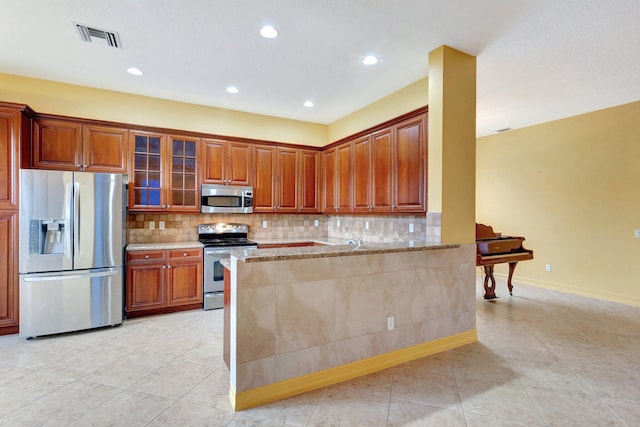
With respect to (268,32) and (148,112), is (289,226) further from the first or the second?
(268,32)

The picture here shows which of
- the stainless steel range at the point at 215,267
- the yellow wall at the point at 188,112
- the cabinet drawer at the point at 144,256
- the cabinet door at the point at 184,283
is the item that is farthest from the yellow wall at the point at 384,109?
the cabinet drawer at the point at 144,256

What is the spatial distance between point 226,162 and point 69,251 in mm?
2174

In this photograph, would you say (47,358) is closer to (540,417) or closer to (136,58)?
(136,58)

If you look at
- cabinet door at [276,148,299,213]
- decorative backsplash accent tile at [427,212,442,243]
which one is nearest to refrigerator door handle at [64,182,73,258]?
cabinet door at [276,148,299,213]

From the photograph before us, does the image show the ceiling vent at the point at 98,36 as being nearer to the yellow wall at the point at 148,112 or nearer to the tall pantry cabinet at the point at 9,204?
the tall pantry cabinet at the point at 9,204

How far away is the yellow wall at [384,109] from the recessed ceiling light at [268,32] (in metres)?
1.85

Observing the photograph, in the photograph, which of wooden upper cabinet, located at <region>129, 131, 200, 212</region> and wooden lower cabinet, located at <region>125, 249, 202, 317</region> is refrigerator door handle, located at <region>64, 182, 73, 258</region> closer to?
wooden lower cabinet, located at <region>125, 249, 202, 317</region>

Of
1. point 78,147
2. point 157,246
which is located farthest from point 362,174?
point 78,147

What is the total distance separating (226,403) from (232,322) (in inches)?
22.0

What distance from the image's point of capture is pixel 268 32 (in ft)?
8.87

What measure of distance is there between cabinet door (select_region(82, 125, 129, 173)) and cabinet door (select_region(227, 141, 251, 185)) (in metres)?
1.32

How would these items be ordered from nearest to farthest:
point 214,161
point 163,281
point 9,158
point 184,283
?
point 9,158, point 163,281, point 184,283, point 214,161

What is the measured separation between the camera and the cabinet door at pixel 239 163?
4551 mm

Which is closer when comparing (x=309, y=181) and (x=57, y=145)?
(x=57, y=145)
